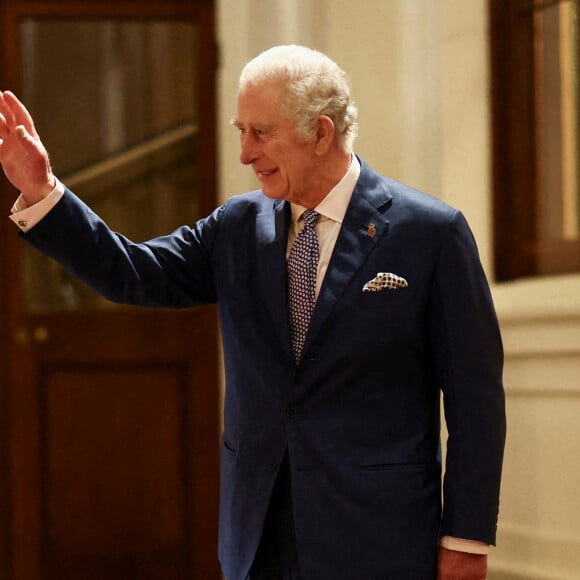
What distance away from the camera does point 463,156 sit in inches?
119

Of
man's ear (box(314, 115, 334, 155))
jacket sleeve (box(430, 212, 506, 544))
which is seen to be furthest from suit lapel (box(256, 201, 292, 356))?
jacket sleeve (box(430, 212, 506, 544))

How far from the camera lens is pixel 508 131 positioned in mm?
2977

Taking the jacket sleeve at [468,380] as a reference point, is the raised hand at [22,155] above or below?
above

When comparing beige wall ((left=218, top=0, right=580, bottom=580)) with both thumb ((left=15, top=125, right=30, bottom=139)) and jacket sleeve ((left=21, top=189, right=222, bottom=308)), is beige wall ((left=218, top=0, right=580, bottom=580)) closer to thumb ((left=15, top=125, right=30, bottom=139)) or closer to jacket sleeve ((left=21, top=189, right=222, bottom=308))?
jacket sleeve ((left=21, top=189, right=222, bottom=308))

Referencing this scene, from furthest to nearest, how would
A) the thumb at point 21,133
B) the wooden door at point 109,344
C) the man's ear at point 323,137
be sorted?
1. the wooden door at point 109,344
2. the man's ear at point 323,137
3. the thumb at point 21,133

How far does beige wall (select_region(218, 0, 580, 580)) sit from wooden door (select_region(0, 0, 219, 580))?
0.27m

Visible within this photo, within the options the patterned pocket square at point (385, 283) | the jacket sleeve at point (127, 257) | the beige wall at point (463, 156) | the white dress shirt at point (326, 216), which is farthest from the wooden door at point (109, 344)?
the patterned pocket square at point (385, 283)

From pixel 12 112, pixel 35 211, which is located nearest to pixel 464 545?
pixel 35 211

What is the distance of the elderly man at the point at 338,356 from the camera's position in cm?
168

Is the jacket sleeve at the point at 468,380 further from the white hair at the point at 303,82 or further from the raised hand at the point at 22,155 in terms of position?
the raised hand at the point at 22,155

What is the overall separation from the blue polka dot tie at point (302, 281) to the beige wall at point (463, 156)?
107cm

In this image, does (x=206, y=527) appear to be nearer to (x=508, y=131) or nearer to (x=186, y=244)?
(x=508, y=131)

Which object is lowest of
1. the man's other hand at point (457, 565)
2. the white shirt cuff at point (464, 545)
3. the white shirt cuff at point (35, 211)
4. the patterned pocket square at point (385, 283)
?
the man's other hand at point (457, 565)

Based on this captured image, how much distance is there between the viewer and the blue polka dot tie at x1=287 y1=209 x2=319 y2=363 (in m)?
1.74
